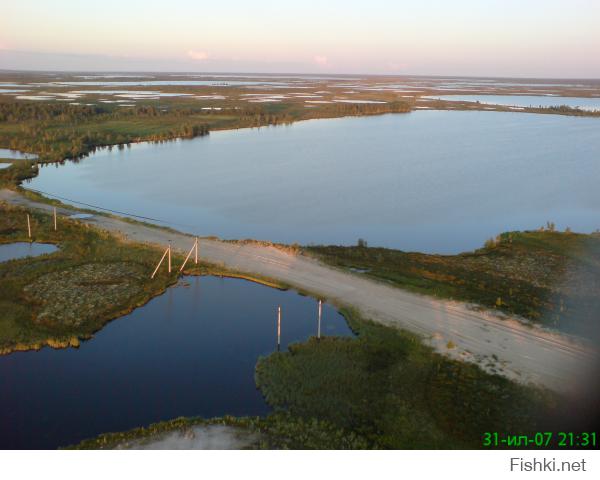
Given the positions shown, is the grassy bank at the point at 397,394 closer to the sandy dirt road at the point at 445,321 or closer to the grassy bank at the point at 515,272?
the sandy dirt road at the point at 445,321

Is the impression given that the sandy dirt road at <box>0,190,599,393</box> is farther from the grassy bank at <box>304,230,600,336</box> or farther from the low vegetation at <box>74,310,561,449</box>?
the grassy bank at <box>304,230,600,336</box>

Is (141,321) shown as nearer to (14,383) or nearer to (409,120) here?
(14,383)

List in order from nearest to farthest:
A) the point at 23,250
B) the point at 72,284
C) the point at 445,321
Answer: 1. the point at 445,321
2. the point at 72,284
3. the point at 23,250

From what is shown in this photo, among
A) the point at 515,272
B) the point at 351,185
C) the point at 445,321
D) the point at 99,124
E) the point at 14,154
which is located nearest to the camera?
the point at 445,321

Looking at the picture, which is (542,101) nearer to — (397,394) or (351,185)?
(351,185)

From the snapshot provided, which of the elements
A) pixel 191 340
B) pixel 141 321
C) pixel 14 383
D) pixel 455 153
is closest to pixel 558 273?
pixel 191 340

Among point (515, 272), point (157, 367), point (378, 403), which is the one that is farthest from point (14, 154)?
point (378, 403)

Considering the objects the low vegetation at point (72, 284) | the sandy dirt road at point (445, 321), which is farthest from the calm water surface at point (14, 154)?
the sandy dirt road at point (445, 321)
